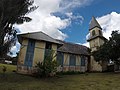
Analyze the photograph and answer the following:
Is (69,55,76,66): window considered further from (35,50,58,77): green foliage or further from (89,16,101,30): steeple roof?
(89,16,101,30): steeple roof

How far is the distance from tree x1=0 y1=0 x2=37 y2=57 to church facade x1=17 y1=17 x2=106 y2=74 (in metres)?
4.00

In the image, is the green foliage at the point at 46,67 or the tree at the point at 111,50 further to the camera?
the tree at the point at 111,50

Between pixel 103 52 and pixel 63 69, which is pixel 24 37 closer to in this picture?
pixel 63 69

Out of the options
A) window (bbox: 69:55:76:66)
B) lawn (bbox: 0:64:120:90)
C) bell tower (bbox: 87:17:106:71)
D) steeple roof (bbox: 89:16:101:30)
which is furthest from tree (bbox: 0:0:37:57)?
steeple roof (bbox: 89:16:101:30)

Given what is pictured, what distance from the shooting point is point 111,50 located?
2333cm

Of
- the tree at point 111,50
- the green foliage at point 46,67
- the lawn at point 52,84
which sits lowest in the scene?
the lawn at point 52,84

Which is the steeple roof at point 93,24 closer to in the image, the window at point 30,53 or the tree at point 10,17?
the window at point 30,53

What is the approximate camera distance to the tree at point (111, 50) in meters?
23.2

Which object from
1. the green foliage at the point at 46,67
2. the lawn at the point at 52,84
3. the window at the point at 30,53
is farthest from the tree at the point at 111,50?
the window at the point at 30,53

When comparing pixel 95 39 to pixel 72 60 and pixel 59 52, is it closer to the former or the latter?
pixel 72 60

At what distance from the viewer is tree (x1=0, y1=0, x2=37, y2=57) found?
14253 mm

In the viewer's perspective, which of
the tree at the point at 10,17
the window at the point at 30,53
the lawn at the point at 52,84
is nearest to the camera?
the lawn at the point at 52,84

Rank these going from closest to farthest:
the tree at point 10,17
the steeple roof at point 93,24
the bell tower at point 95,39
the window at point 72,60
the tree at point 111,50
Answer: the tree at point 10,17 < the tree at point 111,50 < the window at point 72,60 < the bell tower at point 95,39 < the steeple roof at point 93,24

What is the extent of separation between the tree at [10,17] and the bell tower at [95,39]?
1745 centimetres
